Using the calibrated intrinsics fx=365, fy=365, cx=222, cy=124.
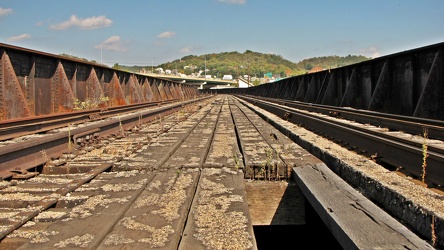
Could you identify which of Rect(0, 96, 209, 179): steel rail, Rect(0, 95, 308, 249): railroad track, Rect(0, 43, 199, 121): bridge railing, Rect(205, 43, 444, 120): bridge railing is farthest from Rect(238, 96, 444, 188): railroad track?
Rect(0, 43, 199, 121): bridge railing

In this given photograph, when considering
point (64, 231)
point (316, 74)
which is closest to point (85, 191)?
point (64, 231)

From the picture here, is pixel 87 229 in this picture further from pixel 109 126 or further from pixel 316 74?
pixel 316 74

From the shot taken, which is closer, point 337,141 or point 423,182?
point 423,182

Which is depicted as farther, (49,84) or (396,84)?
(396,84)

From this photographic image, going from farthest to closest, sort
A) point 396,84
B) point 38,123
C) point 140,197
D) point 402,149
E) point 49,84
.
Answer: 1. point 396,84
2. point 49,84
3. point 38,123
4. point 402,149
5. point 140,197

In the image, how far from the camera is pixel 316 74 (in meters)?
20.1

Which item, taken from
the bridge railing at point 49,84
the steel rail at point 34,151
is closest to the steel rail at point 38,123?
the bridge railing at point 49,84

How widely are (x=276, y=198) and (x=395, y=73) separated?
7689 mm

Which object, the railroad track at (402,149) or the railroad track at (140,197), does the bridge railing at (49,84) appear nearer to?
the railroad track at (140,197)

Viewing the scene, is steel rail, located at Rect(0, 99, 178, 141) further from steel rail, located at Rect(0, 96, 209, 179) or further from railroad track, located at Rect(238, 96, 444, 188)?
railroad track, located at Rect(238, 96, 444, 188)

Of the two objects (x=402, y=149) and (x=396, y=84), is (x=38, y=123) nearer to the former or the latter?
(x=402, y=149)

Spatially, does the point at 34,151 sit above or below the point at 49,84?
below

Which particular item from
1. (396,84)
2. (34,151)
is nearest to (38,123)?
(34,151)

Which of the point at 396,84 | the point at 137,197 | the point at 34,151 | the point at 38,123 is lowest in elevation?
the point at 137,197
